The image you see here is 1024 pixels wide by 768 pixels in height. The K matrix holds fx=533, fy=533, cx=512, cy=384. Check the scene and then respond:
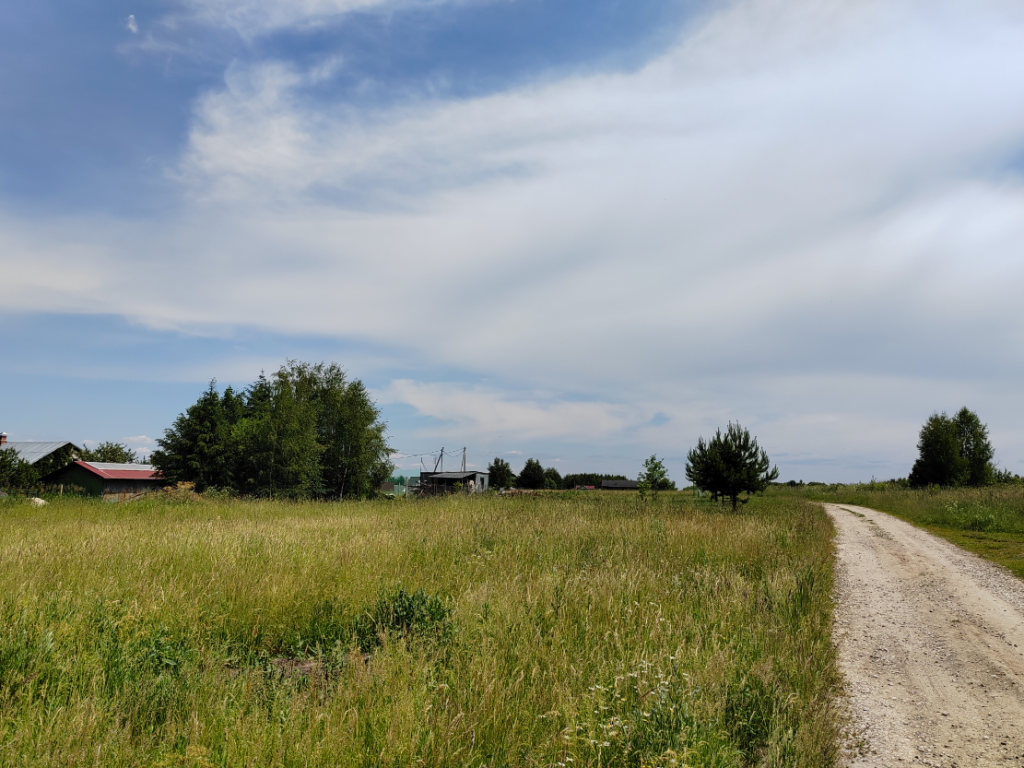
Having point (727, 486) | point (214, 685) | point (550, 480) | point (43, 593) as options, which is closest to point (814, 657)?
point (214, 685)

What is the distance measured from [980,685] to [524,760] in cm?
573

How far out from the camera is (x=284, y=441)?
38.8 metres

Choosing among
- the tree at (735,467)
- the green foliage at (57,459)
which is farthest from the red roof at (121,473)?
the tree at (735,467)

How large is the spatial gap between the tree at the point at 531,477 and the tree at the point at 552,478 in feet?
8.67

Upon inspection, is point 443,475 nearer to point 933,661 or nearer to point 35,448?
point 35,448

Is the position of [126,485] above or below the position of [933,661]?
below

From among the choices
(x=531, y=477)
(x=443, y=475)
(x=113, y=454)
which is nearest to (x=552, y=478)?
(x=531, y=477)

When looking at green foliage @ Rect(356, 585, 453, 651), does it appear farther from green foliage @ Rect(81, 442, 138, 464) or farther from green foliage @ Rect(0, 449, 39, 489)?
green foliage @ Rect(81, 442, 138, 464)

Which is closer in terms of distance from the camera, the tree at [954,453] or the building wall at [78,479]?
the tree at [954,453]

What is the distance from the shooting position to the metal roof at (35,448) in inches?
2343

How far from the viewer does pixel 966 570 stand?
12.0 m

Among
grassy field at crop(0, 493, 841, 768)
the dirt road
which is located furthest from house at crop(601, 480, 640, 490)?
grassy field at crop(0, 493, 841, 768)

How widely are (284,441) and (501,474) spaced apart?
6054cm

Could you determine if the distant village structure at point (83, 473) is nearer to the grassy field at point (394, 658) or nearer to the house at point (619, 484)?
the grassy field at point (394, 658)
